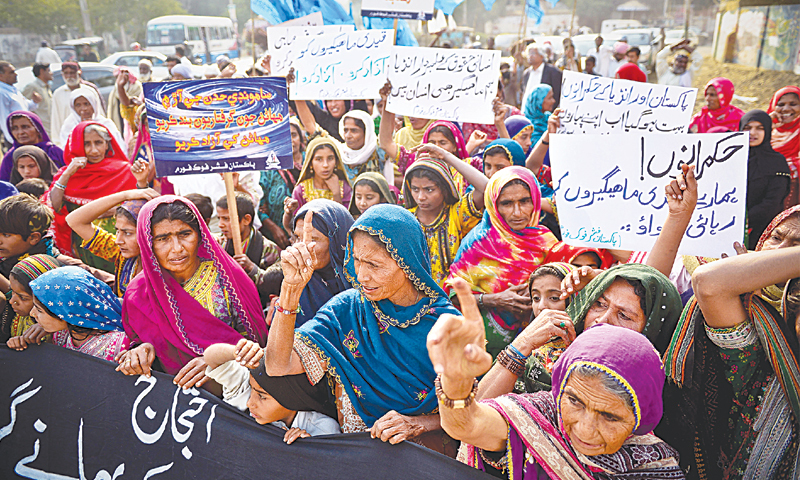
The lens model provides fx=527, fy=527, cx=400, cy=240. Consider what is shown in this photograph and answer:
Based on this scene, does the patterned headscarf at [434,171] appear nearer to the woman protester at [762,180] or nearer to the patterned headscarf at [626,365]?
the patterned headscarf at [626,365]

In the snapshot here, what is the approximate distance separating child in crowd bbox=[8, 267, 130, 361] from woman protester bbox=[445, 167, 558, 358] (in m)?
1.77

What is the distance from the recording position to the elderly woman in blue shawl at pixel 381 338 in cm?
202

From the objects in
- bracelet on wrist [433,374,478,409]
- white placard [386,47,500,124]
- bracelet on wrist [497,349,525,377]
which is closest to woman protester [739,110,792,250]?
white placard [386,47,500,124]

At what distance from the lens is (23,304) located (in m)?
2.76

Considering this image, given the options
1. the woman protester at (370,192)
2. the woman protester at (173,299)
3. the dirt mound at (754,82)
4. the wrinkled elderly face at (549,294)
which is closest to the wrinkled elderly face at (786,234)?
the wrinkled elderly face at (549,294)

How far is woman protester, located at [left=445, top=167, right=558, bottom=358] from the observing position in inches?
115

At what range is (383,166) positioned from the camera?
17.0 ft

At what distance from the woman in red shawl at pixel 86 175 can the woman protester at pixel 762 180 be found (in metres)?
5.06

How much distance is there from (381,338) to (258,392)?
0.52 m

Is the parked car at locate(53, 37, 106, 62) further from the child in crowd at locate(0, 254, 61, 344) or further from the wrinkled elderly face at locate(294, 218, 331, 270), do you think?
the wrinkled elderly face at locate(294, 218, 331, 270)

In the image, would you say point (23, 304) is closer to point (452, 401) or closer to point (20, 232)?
point (20, 232)

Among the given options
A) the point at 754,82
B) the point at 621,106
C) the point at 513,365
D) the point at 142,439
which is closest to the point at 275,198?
the point at 142,439

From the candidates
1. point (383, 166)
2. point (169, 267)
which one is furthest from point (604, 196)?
point (383, 166)

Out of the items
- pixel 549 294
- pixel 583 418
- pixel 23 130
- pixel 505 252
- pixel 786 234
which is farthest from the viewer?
pixel 23 130
